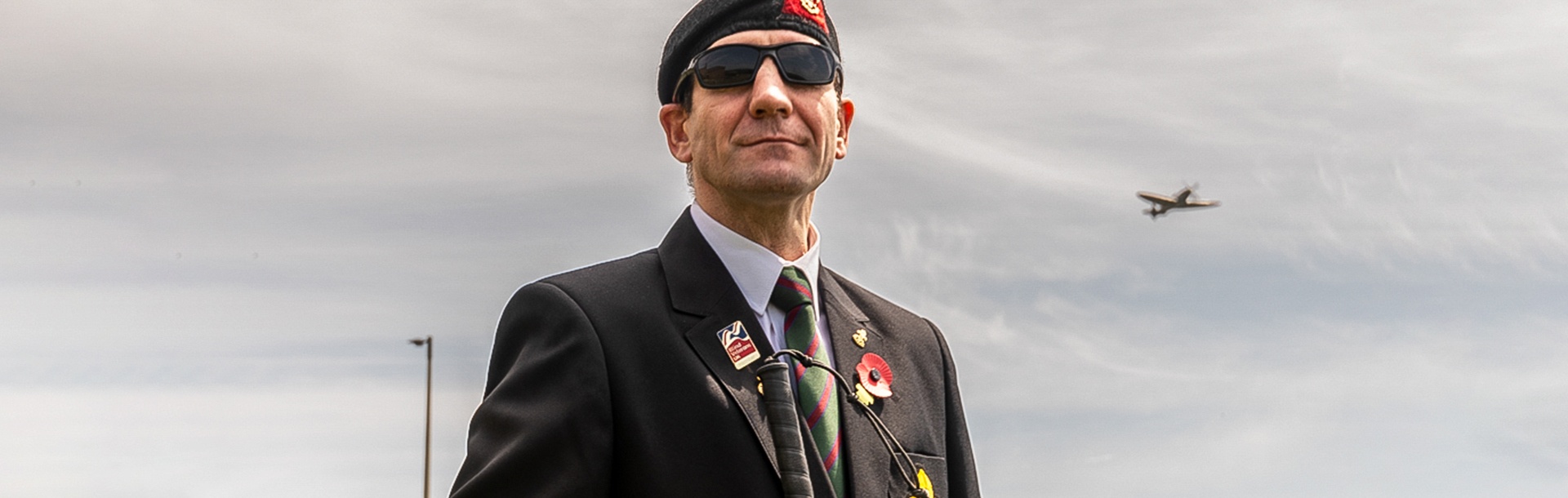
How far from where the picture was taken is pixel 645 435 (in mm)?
3559

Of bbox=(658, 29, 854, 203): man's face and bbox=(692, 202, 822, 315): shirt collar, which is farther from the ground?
bbox=(658, 29, 854, 203): man's face

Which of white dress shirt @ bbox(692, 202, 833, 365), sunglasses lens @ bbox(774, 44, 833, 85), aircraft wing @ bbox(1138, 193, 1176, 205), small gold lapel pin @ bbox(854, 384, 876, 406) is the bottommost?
small gold lapel pin @ bbox(854, 384, 876, 406)

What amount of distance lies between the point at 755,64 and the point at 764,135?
0.23m

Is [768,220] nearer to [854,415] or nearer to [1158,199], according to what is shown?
[854,415]

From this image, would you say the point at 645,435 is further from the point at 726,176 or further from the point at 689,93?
the point at 689,93

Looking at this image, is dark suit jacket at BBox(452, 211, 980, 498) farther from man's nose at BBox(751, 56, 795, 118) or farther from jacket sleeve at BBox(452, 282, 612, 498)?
man's nose at BBox(751, 56, 795, 118)

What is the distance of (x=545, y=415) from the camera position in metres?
3.46

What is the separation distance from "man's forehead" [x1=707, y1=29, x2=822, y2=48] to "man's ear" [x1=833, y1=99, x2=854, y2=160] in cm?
25

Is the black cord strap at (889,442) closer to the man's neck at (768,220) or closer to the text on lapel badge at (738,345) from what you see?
the text on lapel badge at (738,345)

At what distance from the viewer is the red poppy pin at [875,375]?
13.3 feet

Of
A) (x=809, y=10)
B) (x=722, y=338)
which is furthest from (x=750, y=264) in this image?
(x=809, y=10)

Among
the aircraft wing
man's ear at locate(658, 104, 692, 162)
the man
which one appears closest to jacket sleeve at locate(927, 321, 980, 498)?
the man

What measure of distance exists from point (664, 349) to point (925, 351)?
3.73 ft

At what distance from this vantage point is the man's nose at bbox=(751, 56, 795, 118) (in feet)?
12.6
